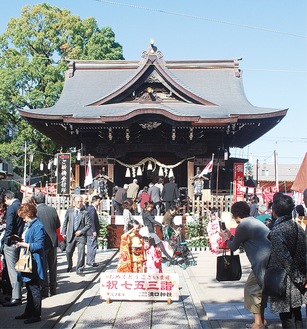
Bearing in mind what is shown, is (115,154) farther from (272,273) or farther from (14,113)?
(272,273)

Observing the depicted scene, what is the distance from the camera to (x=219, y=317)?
6488 mm

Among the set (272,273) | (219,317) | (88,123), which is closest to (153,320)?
(219,317)

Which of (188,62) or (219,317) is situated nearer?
(219,317)

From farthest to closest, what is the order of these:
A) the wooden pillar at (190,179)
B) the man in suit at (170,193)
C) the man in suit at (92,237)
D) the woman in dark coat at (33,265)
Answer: the wooden pillar at (190,179) < the man in suit at (170,193) < the man in suit at (92,237) < the woman in dark coat at (33,265)

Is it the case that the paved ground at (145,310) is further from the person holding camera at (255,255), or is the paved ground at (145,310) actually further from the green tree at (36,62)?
the green tree at (36,62)

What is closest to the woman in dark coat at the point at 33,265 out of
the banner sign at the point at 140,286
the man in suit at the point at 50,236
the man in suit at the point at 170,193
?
the banner sign at the point at 140,286

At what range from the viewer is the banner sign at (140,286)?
7.40 m

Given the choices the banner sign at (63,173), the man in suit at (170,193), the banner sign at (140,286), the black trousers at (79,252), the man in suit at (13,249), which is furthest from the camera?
the banner sign at (63,173)

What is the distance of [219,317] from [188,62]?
20886mm

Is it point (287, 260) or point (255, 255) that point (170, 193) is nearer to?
point (255, 255)

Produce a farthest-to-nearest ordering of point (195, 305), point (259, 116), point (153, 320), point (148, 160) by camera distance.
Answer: point (148, 160), point (259, 116), point (195, 305), point (153, 320)

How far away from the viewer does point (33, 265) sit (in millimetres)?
6172

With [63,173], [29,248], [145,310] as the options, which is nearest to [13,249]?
[29,248]

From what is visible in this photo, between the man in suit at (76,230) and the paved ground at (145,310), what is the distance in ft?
2.63
